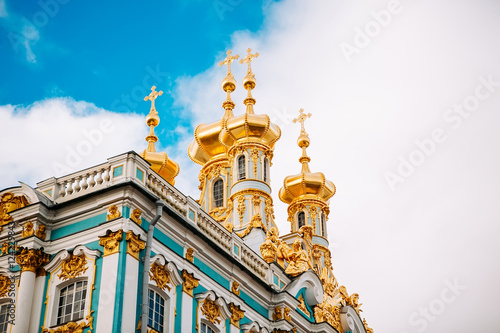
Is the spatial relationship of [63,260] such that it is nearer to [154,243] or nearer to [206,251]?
[154,243]

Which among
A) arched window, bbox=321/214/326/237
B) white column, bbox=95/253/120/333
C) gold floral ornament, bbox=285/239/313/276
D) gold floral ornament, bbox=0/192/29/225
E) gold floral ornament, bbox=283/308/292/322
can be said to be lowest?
white column, bbox=95/253/120/333

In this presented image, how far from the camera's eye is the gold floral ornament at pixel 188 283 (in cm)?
2205

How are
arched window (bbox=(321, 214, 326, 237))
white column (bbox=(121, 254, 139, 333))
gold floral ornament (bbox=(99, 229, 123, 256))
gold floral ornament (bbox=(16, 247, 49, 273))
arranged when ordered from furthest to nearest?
arched window (bbox=(321, 214, 326, 237)), gold floral ornament (bbox=(16, 247, 49, 273)), gold floral ornament (bbox=(99, 229, 123, 256)), white column (bbox=(121, 254, 139, 333))

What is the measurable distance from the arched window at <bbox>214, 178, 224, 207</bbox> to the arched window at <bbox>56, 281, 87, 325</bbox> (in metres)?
19.8

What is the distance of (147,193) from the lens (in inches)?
834

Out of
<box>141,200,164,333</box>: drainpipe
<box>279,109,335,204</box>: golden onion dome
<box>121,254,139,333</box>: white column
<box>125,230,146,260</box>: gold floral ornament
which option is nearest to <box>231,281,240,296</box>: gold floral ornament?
<box>141,200,164,333</box>: drainpipe

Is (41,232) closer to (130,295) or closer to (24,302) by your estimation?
(24,302)

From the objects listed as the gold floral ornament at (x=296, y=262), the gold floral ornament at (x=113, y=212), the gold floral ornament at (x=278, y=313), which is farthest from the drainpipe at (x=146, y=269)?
the gold floral ornament at (x=296, y=262)

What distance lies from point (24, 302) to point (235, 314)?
6.39m

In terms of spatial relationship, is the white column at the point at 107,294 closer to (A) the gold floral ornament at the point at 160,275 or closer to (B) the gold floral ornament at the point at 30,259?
(A) the gold floral ornament at the point at 160,275

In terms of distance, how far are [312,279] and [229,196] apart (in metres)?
10.5

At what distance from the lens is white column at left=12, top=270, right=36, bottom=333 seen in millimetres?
19922

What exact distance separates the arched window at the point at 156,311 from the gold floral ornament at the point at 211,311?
1.74 m

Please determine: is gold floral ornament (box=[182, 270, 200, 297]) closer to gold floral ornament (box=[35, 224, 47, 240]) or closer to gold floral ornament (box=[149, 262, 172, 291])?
gold floral ornament (box=[149, 262, 172, 291])
